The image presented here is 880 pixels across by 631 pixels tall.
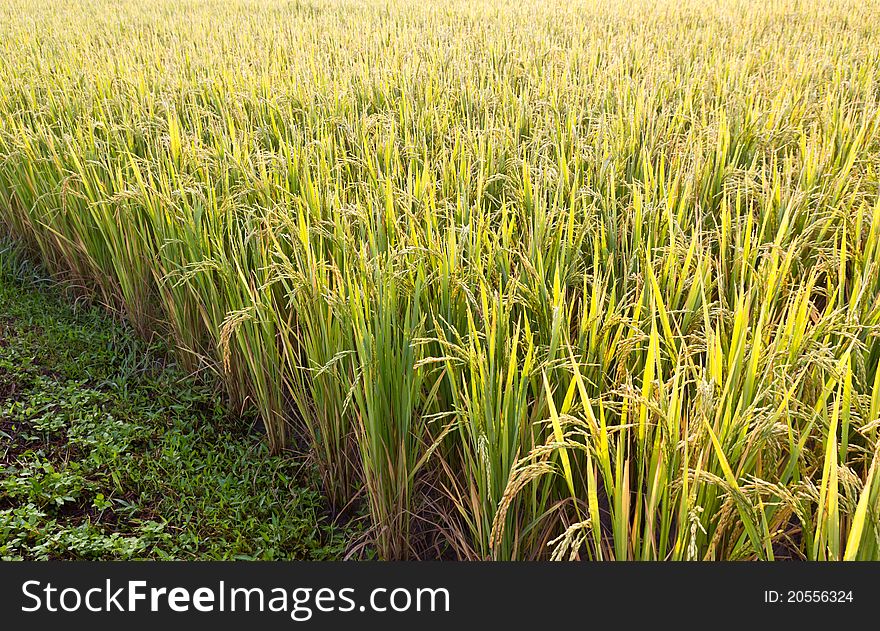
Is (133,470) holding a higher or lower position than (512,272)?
lower

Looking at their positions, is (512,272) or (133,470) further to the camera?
(133,470)

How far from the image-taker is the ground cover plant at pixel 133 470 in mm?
1775

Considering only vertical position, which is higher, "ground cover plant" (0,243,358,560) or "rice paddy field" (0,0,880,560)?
"rice paddy field" (0,0,880,560)

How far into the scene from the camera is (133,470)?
201 centimetres

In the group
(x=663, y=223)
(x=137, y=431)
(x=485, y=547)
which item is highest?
(x=663, y=223)

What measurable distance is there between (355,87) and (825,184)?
258 centimetres

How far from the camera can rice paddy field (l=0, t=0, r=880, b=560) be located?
3.95ft

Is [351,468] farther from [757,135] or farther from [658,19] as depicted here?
[658,19]

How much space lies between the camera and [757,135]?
9.21ft

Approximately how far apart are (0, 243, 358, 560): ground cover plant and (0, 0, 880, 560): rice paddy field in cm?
11

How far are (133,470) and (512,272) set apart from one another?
4.09ft

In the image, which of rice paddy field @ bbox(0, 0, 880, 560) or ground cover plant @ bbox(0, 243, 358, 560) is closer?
rice paddy field @ bbox(0, 0, 880, 560)

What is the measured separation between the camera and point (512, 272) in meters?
1.91

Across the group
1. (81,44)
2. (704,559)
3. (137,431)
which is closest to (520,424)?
(704,559)
